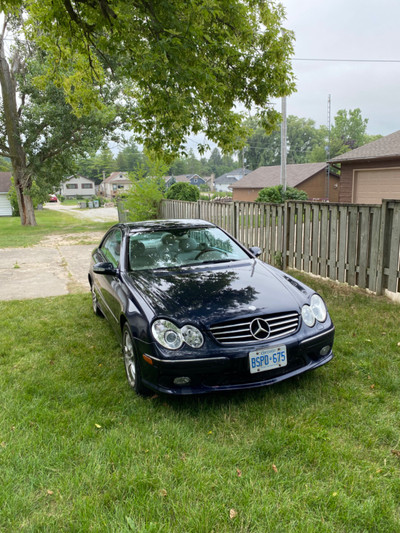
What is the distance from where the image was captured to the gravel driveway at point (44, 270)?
716 centimetres

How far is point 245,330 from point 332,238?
3707 mm

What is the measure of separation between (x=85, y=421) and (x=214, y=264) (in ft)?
6.55

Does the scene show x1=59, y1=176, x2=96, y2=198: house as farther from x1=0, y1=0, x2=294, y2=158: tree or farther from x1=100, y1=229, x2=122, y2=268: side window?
x1=100, y1=229, x2=122, y2=268: side window

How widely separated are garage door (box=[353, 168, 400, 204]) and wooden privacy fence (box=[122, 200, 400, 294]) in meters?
10.3

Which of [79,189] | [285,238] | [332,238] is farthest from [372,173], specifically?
[79,189]

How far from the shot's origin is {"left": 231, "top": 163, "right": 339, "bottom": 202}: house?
35219 millimetres

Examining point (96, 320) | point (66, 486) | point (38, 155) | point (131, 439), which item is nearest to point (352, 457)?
point (131, 439)

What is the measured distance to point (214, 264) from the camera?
4.14 m

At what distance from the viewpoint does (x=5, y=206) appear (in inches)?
1603

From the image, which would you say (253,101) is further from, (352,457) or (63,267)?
(352,457)

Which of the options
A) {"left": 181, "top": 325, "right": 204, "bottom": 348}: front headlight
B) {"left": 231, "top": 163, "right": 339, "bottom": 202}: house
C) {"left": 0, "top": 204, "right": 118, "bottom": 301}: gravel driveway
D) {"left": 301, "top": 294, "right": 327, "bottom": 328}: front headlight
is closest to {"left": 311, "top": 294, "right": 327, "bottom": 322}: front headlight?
{"left": 301, "top": 294, "right": 327, "bottom": 328}: front headlight

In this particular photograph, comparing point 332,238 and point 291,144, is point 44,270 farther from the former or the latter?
point 291,144

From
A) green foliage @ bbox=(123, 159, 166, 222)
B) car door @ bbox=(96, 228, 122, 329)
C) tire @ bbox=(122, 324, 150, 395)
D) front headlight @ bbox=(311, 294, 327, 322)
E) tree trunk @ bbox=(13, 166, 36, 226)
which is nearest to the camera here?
tire @ bbox=(122, 324, 150, 395)

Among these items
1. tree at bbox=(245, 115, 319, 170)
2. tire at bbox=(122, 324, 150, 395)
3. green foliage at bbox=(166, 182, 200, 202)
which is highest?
tree at bbox=(245, 115, 319, 170)
